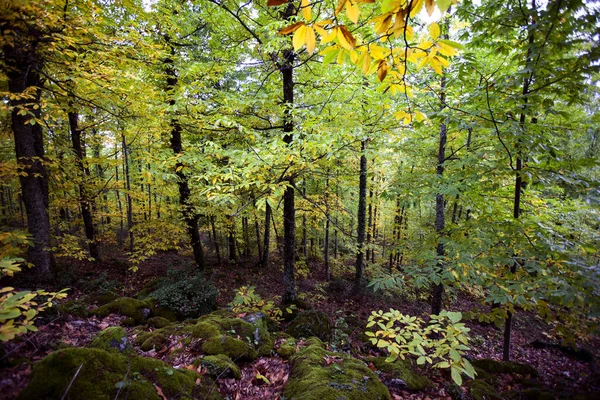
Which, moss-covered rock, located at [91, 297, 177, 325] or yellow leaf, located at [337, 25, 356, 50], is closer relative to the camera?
yellow leaf, located at [337, 25, 356, 50]

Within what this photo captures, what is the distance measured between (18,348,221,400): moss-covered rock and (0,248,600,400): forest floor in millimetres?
125

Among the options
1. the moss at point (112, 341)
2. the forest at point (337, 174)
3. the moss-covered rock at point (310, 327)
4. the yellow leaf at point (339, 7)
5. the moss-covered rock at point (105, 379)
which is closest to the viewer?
the yellow leaf at point (339, 7)

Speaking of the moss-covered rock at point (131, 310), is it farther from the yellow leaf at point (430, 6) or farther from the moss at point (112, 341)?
the yellow leaf at point (430, 6)

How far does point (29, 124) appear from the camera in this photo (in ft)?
20.0

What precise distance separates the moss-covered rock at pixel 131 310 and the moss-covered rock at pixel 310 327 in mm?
3164

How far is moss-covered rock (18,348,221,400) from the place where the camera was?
71.2 inches

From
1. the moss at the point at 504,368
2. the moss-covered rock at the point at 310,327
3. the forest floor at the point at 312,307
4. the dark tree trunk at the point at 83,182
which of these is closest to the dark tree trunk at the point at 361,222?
the forest floor at the point at 312,307

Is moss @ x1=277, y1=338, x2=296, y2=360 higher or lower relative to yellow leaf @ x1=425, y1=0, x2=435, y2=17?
lower

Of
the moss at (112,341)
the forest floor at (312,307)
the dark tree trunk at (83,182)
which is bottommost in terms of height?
the forest floor at (312,307)

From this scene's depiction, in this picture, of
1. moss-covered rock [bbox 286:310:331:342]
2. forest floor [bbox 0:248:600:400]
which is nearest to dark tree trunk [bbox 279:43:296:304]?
moss-covered rock [bbox 286:310:331:342]

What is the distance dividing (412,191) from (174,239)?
9.13 metres

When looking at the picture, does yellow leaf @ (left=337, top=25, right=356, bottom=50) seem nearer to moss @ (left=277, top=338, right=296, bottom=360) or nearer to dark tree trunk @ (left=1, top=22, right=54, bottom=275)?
moss @ (left=277, top=338, right=296, bottom=360)

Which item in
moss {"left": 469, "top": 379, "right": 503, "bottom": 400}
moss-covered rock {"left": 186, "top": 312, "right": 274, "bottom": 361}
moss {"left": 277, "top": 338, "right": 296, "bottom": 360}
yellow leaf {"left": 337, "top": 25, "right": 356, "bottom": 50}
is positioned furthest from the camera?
moss {"left": 277, "top": 338, "right": 296, "bottom": 360}

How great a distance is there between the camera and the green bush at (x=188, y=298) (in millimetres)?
6402
